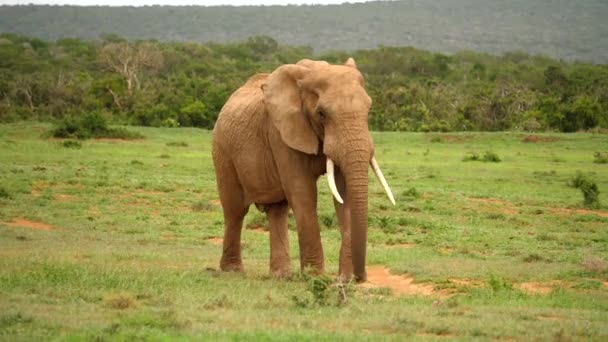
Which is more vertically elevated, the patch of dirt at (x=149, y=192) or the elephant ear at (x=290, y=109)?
the elephant ear at (x=290, y=109)

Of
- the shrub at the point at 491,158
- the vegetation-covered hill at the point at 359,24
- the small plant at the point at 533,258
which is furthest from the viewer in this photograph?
the vegetation-covered hill at the point at 359,24

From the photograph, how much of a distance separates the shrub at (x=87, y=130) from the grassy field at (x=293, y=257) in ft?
16.2

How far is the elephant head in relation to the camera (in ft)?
31.2

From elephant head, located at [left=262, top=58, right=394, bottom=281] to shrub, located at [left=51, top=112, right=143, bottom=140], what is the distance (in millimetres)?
25560

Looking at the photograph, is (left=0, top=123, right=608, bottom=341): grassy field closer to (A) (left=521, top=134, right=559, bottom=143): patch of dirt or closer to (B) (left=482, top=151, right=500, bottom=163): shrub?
(B) (left=482, top=151, right=500, bottom=163): shrub

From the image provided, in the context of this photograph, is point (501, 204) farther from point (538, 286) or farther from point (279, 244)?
point (279, 244)

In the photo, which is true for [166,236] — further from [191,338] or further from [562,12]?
Answer: [562,12]

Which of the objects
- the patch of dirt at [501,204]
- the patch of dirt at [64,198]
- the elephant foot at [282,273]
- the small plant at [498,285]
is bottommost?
the patch of dirt at [501,204]

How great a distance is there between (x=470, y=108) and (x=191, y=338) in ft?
135

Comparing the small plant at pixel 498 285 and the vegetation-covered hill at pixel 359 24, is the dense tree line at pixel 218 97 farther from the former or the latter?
the vegetation-covered hill at pixel 359 24

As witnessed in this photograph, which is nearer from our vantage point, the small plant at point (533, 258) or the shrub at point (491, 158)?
the small plant at point (533, 258)

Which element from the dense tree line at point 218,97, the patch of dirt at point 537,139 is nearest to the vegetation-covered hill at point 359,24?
the dense tree line at point 218,97

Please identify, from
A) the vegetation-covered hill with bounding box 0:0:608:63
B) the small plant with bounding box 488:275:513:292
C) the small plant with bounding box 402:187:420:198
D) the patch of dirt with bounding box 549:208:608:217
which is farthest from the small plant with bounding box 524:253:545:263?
Result: the vegetation-covered hill with bounding box 0:0:608:63

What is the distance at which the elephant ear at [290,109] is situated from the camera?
1007 centimetres
